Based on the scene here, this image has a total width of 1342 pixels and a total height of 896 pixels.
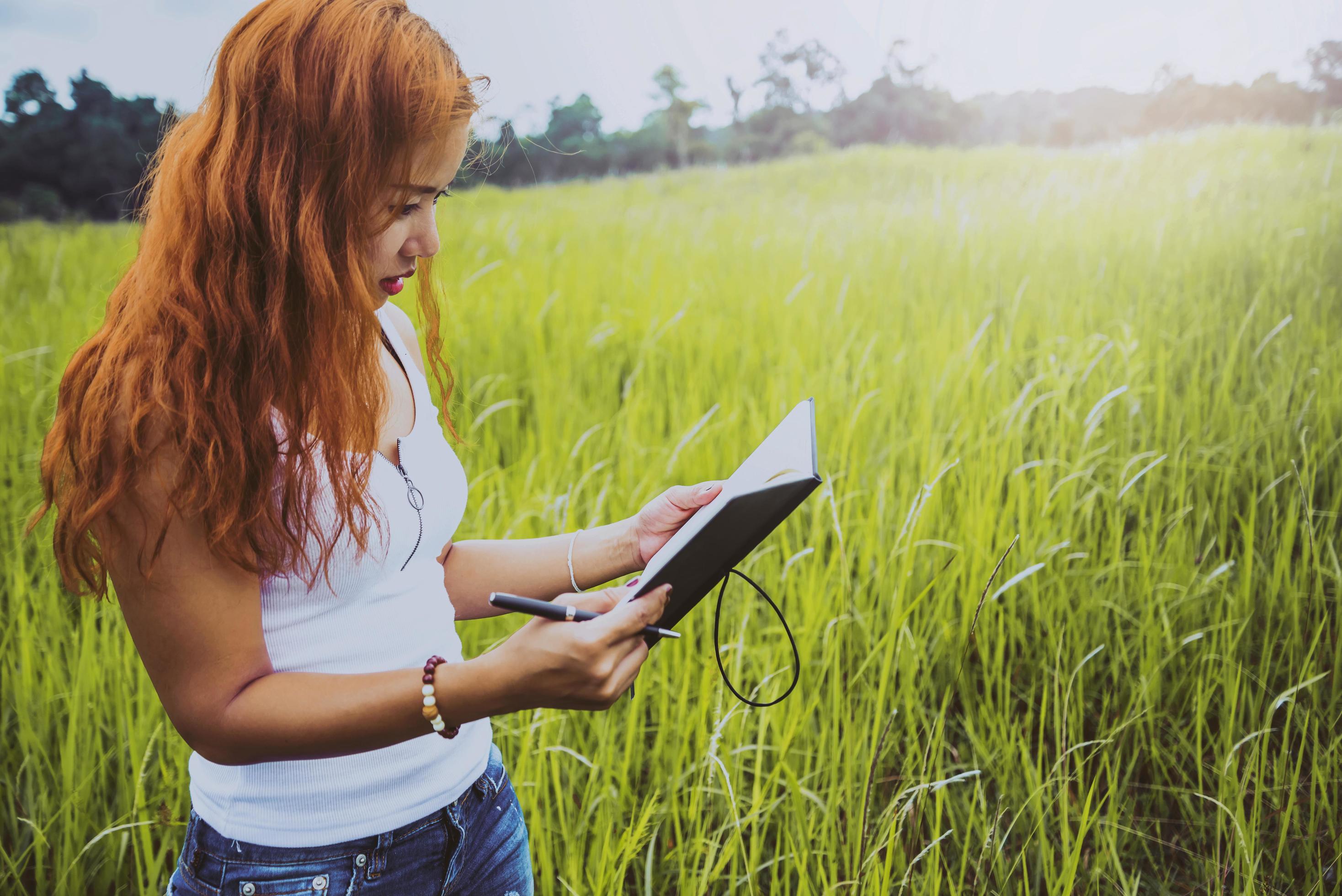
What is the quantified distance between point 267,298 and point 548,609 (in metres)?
0.35

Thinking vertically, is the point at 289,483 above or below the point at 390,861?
above

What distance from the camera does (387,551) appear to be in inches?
28.5

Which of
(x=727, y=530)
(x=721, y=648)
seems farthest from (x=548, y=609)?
(x=721, y=648)

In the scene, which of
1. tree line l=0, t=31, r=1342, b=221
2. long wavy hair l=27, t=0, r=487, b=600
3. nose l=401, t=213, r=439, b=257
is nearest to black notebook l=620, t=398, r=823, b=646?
long wavy hair l=27, t=0, r=487, b=600

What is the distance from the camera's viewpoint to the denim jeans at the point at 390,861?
708 millimetres

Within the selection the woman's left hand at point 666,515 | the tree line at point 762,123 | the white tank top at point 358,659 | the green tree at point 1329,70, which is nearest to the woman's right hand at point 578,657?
the white tank top at point 358,659

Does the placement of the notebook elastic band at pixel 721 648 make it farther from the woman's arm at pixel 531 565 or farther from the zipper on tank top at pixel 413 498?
the zipper on tank top at pixel 413 498

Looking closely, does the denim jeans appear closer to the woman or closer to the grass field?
the woman

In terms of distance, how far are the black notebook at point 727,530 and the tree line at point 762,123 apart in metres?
2.12

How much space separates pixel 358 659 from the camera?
28.6 inches

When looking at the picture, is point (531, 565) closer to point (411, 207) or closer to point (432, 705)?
point (432, 705)

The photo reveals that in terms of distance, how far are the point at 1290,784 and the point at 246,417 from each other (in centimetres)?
144

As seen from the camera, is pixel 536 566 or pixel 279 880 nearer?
pixel 279 880

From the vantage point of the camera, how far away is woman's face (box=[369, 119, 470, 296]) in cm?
74
